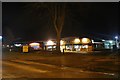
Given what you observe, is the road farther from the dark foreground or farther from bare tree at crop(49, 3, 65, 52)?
bare tree at crop(49, 3, 65, 52)

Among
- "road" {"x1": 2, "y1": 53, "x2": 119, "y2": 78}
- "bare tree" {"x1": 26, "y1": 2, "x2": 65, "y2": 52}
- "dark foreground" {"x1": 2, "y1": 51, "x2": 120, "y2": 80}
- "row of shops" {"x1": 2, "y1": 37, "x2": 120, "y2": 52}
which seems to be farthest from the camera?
"row of shops" {"x1": 2, "y1": 37, "x2": 120, "y2": 52}

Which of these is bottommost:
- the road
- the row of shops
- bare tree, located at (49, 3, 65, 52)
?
the road

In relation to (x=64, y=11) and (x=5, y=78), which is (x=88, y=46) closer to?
(x=64, y=11)

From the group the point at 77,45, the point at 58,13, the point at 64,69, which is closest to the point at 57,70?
the point at 64,69

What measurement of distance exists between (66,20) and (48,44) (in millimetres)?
12291

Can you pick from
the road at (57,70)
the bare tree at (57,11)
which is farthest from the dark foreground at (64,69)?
the bare tree at (57,11)

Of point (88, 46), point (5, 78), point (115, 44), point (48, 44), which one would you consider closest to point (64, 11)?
point (88, 46)

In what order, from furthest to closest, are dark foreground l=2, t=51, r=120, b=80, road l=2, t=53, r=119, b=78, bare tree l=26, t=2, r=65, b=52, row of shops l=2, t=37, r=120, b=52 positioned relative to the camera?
1. row of shops l=2, t=37, r=120, b=52
2. bare tree l=26, t=2, r=65, b=52
3. dark foreground l=2, t=51, r=120, b=80
4. road l=2, t=53, r=119, b=78

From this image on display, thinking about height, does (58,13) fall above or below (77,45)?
above

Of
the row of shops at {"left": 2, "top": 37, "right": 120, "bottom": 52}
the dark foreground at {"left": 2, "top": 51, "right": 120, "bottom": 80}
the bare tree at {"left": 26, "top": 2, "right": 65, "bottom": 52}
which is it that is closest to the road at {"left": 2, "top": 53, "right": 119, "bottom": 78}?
the dark foreground at {"left": 2, "top": 51, "right": 120, "bottom": 80}

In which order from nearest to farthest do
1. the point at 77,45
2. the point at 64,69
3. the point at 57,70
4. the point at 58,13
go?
1. the point at 57,70
2. the point at 64,69
3. the point at 58,13
4. the point at 77,45

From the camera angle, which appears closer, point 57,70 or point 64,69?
point 57,70

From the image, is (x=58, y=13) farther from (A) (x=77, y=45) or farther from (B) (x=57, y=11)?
(A) (x=77, y=45)

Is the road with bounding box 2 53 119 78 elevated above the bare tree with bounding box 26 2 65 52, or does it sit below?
below
